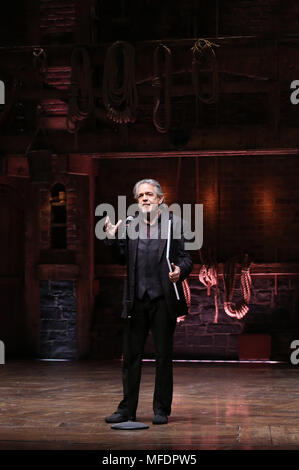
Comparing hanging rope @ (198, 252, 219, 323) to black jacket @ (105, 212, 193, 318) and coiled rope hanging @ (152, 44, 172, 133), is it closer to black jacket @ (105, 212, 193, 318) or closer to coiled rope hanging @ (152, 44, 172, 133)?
coiled rope hanging @ (152, 44, 172, 133)

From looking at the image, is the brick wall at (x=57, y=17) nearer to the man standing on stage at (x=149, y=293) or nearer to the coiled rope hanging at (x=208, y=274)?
the coiled rope hanging at (x=208, y=274)

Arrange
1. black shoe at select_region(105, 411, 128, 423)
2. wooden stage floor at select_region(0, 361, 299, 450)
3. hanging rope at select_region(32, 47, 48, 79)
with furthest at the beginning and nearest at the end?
1. hanging rope at select_region(32, 47, 48, 79)
2. black shoe at select_region(105, 411, 128, 423)
3. wooden stage floor at select_region(0, 361, 299, 450)

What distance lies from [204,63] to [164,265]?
3914mm

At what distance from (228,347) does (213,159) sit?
2.34m

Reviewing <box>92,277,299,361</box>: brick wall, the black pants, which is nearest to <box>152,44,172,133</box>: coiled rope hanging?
<box>92,277,299,361</box>: brick wall

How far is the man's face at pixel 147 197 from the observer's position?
20.0 ft

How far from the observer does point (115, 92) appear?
29.9 feet

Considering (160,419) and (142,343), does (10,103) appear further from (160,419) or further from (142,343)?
(160,419)

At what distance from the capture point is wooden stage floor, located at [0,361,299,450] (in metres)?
5.57

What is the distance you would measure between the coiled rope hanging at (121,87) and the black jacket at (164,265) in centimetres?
298

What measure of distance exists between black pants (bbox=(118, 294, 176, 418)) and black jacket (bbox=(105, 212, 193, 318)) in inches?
2.4

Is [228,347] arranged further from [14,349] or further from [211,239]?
[14,349]

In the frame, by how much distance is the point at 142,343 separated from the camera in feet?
20.2

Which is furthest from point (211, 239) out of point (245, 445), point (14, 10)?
point (245, 445)
